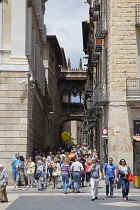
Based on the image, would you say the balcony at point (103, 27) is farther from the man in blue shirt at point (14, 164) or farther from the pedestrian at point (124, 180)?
the pedestrian at point (124, 180)

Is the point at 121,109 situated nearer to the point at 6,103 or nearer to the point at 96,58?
the point at 6,103

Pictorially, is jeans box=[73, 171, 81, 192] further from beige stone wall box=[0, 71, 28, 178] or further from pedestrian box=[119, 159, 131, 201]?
beige stone wall box=[0, 71, 28, 178]

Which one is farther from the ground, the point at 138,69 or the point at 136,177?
the point at 138,69

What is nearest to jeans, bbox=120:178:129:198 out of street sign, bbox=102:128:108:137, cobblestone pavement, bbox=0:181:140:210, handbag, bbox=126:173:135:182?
handbag, bbox=126:173:135:182

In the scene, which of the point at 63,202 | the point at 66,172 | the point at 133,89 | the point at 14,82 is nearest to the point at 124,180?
the point at 63,202

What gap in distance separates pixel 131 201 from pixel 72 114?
5351 centimetres

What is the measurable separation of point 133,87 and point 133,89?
10 cm

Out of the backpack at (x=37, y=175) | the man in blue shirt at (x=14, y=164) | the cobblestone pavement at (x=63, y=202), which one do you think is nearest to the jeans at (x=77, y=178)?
the cobblestone pavement at (x=63, y=202)

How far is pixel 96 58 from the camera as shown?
31938mm

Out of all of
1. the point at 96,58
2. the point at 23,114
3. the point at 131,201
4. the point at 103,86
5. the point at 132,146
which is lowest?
the point at 131,201

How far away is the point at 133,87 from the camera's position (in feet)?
77.3

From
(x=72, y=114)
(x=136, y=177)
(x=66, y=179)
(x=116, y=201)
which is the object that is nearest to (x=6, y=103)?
(x=66, y=179)

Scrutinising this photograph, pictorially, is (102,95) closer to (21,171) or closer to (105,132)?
(105,132)

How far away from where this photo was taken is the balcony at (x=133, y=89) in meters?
23.4
